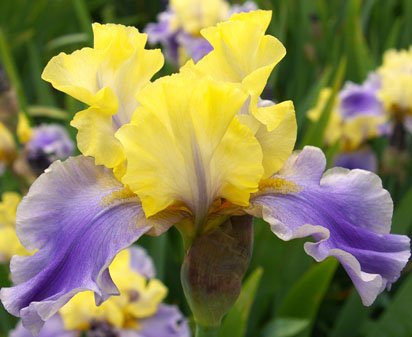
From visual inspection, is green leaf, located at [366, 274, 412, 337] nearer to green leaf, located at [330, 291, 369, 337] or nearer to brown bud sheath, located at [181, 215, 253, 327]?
green leaf, located at [330, 291, 369, 337]

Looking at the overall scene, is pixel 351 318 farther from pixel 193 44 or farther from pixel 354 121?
pixel 193 44

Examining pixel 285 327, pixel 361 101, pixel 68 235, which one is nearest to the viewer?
pixel 68 235

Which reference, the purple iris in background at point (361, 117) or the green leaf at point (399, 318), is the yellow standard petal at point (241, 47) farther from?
the purple iris in background at point (361, 117)

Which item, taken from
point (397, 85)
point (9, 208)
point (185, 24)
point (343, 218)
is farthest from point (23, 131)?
point (343, 218)

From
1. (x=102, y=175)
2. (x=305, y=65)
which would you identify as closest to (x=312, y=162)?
(x=102, y=175)

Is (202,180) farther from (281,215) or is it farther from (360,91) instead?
(360,91)

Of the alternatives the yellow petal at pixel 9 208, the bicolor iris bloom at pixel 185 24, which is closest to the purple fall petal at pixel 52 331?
the yellow petal at pixel 9 208
